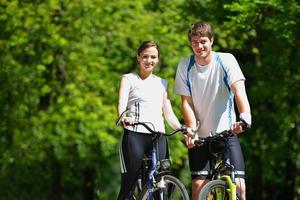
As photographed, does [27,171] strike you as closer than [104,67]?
No

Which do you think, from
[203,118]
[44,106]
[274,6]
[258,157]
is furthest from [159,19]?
[203,118]

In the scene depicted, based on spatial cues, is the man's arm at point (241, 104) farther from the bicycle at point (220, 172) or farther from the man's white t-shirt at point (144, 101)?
the man's white t-shirt at point (144, 101)

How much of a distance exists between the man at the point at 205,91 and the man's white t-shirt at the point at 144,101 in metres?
0.31

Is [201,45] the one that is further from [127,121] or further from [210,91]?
[127,121]

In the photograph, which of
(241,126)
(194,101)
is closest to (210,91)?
(194,101)

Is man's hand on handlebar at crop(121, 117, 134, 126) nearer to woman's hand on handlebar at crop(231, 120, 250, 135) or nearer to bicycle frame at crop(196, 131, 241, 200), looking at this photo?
bicycle frame at crop(196, 131, 241, 200)

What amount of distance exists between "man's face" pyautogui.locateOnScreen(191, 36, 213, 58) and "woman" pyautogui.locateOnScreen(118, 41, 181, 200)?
556 millimetres

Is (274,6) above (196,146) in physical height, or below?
above

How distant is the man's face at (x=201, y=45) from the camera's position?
21.6 ft

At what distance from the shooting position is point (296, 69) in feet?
49.0

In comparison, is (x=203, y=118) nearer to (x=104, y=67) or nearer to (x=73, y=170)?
(x=104, y=67)

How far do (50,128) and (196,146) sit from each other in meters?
13.6

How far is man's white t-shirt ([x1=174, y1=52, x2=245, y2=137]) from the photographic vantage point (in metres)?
6.66

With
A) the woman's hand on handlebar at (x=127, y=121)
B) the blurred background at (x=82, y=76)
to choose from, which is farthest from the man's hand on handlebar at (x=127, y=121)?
the blurred background at (x=82, y=76)
